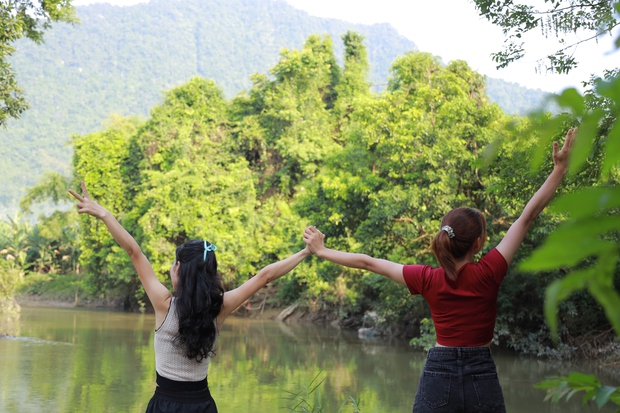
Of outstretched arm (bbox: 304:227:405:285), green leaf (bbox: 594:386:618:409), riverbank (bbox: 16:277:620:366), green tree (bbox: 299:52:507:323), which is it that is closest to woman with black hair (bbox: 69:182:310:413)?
outstretched arm (bbox: 304:227:405:285)

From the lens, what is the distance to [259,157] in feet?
101

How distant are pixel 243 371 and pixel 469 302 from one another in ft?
36.7

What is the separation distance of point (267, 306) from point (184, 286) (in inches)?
971

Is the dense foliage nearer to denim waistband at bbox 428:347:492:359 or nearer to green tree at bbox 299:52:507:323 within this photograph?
green tree at bbox 299:52:507:323

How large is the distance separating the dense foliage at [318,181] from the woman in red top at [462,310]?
6.42 meters

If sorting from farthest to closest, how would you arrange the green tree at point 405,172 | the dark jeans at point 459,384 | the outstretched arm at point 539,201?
the green tree at point 405,172
the dark jeans at point 459,384
the outstretched arm at point 539,201

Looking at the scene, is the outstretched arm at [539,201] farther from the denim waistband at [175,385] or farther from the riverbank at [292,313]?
the riverbank at [292,313]

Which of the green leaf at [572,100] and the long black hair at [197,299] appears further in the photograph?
the long black hair at [197,299]

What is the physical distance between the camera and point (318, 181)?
69.3 ft

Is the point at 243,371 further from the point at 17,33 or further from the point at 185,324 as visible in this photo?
the point at 185,324

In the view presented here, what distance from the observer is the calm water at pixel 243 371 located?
10523 millimetres

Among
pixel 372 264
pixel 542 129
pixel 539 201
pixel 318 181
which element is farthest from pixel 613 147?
pixel 318 181

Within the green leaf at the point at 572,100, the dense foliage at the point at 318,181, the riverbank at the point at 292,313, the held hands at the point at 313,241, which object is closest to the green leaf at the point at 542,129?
the green leaf at the point at 572,100

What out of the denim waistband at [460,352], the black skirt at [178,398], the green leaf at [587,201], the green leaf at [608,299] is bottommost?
the black skirt at [178,398]
